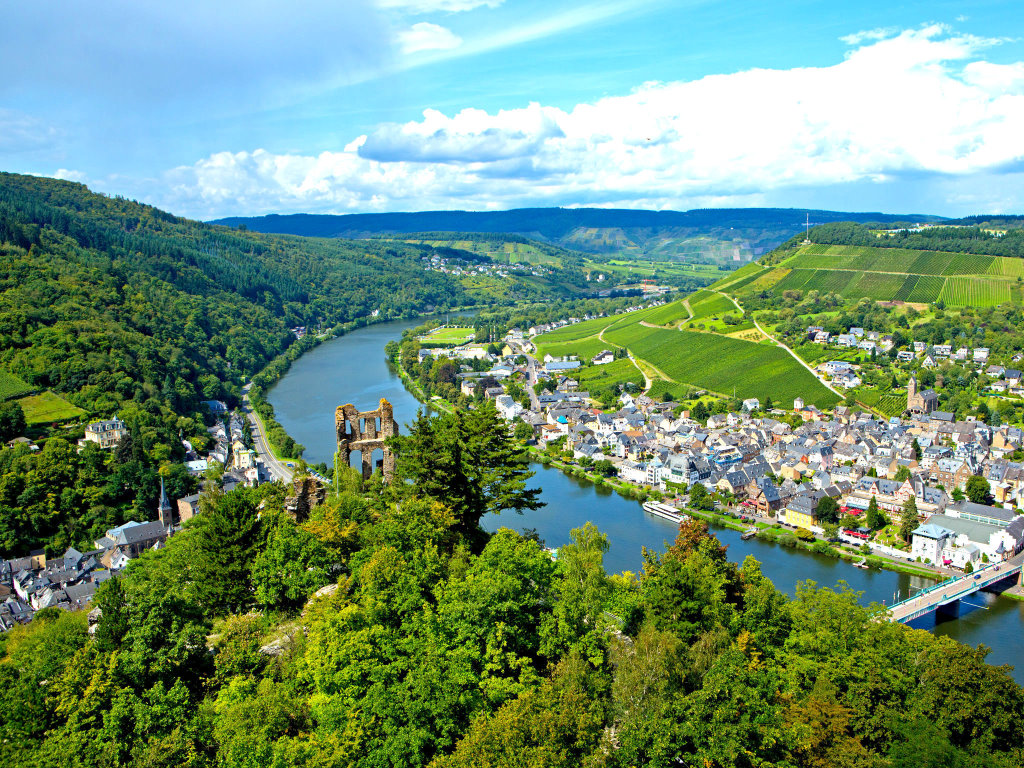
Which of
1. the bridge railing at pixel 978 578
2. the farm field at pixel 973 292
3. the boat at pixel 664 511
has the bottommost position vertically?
the bridge railing at pixel 978 578

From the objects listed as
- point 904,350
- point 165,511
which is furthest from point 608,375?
point 165,511

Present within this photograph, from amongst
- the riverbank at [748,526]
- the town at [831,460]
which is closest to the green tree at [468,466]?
the riverbank at [748,526]

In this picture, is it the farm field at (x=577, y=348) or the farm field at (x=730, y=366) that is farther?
the farm field at (x=577, y=348)

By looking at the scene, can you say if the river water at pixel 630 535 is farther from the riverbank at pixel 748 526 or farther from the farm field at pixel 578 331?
the farm field at pixel 578 331

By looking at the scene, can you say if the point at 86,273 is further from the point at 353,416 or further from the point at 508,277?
the point at 508,277

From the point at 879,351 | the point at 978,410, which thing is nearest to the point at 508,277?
the point at 879,351

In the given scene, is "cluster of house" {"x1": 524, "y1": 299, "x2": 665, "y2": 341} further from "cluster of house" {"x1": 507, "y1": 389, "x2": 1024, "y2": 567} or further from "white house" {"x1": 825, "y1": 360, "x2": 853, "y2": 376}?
"white house" {"x1": 825, "y1": 360, "x2": 853, "y2": 376}

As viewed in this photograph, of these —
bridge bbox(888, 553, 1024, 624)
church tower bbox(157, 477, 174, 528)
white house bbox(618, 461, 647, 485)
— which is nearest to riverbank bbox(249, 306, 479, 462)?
church tower bbox(157, 477, 174, 528)
